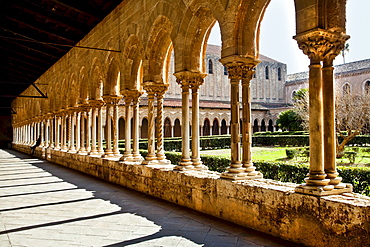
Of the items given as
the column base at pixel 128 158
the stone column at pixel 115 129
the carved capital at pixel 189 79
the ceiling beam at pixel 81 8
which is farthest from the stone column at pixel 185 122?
the ceiling beam at pixel 81 8

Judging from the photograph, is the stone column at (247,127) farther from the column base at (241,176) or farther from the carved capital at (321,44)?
the carved capital at (321,44)

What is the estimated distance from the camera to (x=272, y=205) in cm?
389

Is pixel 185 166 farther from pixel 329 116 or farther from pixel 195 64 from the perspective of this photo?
pixel 329 116

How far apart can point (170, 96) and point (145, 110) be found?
8.15 m

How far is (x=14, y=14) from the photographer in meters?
A: 11.2

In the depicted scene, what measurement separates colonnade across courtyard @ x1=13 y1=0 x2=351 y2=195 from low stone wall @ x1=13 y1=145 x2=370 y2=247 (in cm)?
18

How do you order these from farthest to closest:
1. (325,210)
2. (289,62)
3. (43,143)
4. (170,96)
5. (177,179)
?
(289,62) → (170,96) → (43,143) → (177,179) → (325,210)

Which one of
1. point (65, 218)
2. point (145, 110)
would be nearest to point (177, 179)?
point (65, 218)

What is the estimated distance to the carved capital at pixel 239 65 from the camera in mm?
4793

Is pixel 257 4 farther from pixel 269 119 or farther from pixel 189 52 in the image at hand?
pixel 269 119

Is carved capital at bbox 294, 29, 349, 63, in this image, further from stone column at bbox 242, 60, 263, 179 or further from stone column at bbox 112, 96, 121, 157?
stone column at bbox 112, 96, 121, 157

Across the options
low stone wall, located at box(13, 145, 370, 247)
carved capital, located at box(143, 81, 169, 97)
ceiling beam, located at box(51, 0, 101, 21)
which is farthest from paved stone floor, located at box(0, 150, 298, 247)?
ceiling beam, located at box(51, 0, 101, 21)

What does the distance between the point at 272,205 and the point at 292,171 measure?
3034 mm

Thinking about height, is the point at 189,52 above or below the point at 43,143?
above
